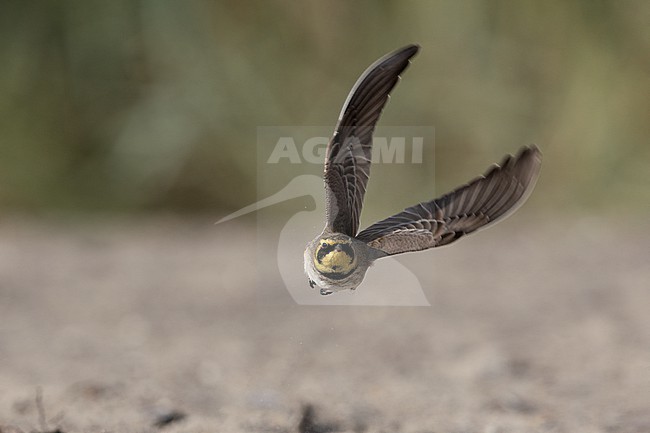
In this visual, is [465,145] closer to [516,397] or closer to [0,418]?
[516,397]

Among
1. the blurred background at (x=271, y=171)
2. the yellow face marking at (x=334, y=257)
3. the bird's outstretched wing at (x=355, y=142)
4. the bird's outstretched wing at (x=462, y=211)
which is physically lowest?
the yellow face marking at (x=334, y=257)

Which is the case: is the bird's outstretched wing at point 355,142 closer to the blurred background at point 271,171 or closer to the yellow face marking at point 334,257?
the yellow face marking at point 334,257

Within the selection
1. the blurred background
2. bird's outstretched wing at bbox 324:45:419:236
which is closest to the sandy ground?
the blurred background

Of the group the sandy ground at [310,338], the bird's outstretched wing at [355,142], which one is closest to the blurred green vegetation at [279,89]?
the sandy ground at [310,338]

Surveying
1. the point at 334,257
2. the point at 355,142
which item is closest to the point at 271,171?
the point at 355,142

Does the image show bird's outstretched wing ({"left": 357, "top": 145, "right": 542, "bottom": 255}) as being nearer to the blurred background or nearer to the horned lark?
the horned lark

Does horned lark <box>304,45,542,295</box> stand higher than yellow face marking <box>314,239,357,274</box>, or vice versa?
horned lark <box>304,45,542,295</box>

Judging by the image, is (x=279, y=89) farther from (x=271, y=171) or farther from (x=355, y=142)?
(x=355, y=142)
